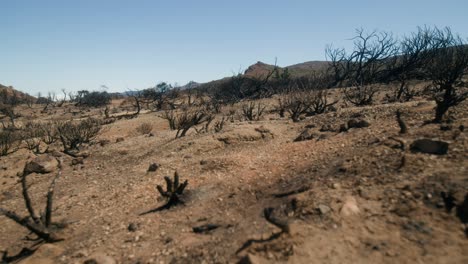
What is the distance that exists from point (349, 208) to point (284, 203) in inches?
30.3

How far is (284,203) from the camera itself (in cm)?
365

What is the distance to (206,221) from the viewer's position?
12.3 ft

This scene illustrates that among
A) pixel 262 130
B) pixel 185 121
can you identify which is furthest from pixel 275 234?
pixel 185 121

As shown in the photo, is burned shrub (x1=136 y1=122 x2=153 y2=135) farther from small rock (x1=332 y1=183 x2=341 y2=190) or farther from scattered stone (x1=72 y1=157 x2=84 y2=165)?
small rock (x1=332 y1=183 x2=341 y2=190)

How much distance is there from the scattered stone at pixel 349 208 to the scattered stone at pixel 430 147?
4.55 feet

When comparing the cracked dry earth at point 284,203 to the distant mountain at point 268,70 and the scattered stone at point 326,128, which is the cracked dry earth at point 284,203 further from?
the distant mountain at point 268,70

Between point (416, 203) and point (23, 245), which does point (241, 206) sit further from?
point (23, 245)

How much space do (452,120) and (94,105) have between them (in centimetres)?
2830

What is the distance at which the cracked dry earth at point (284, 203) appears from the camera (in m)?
2.71

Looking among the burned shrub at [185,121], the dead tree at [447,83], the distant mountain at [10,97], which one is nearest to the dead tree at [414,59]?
the dead tree at [447,83]

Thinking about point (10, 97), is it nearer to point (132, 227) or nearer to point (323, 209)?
point (132, 227)

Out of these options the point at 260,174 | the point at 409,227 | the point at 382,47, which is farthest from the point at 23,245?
the point at 382,47

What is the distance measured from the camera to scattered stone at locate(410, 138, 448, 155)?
12.4 feet

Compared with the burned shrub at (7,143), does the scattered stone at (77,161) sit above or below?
below
